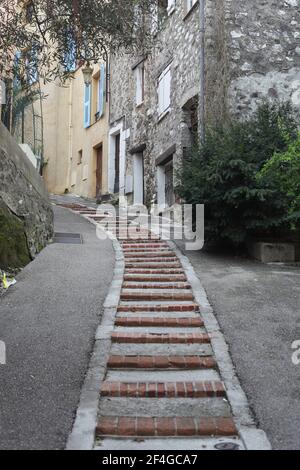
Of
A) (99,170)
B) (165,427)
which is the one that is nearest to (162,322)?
(165,427)

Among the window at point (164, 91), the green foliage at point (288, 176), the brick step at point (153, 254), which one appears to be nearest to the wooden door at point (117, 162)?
the window at point (164, 91)

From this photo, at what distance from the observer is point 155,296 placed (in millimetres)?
5918

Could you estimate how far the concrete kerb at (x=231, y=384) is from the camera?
315cm

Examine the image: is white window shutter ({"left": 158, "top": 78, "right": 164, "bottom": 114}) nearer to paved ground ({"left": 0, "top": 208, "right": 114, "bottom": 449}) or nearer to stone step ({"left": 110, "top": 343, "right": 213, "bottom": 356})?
paved ground ({"left": 0, "top": 208, "right": 114, "bottom": 449})

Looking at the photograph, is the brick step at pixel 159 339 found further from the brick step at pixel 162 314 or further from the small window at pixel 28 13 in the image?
the small window at pixel 28 13

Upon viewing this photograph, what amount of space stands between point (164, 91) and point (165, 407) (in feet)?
38.2

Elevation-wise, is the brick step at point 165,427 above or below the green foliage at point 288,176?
below

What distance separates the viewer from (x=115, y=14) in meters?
6.09

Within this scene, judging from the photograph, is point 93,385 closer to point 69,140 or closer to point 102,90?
point 102,90

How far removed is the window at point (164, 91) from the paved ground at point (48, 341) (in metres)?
7.08
